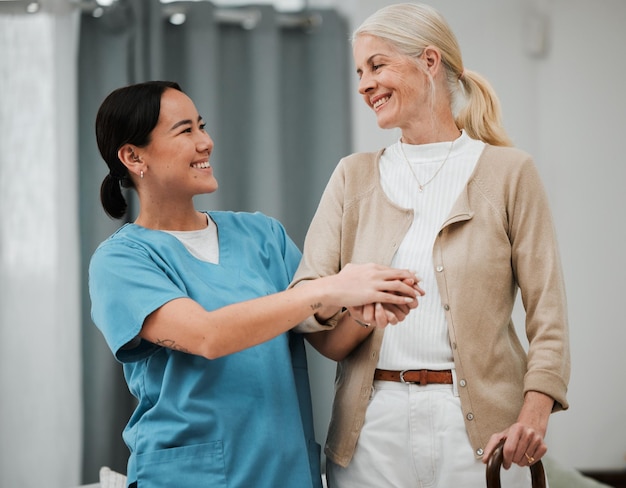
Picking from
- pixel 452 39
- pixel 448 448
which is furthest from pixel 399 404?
pixel 452 39

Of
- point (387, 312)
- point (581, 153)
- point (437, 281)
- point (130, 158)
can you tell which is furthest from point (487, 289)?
point (581, 153)

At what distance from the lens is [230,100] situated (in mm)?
2977

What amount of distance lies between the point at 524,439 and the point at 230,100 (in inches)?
78.9

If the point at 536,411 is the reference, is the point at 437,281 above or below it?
above

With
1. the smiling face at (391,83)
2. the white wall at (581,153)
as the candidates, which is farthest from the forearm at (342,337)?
the white wall at (581,153)

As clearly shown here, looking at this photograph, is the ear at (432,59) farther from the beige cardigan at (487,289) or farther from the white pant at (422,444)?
the white pant at (422,444)

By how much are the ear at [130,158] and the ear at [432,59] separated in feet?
2.00

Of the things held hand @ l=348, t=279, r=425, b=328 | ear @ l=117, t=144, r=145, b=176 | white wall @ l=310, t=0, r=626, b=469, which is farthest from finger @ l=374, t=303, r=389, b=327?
white wall @ l=310, t=0, r=626, b=469

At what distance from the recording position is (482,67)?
323 centimetres

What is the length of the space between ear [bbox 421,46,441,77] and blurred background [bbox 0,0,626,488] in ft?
4.63

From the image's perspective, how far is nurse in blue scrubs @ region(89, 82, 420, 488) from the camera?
142cm

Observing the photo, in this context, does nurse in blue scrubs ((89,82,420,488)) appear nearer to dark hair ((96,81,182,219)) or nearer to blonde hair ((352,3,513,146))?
dark hair ((96,81,182,219))

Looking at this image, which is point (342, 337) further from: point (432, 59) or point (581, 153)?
point (581, 153)

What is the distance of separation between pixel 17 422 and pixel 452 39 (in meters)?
2.07
